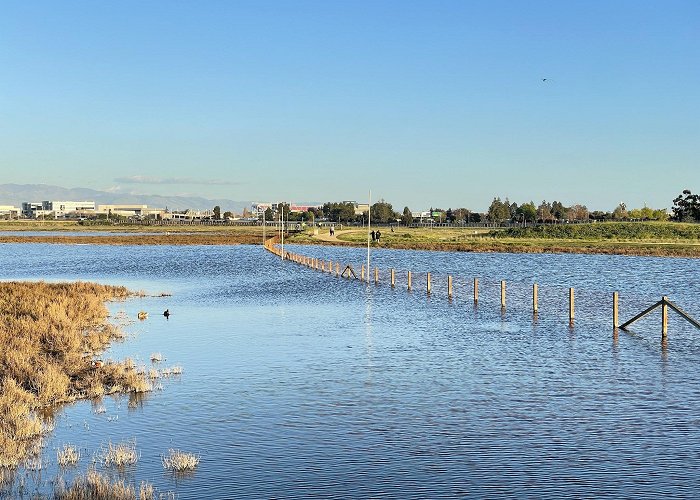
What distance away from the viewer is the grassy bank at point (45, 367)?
64.1ft

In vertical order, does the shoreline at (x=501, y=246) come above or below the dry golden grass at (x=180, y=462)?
above

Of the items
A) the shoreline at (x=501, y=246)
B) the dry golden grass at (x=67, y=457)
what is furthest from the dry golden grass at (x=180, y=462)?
the shoreline at (x=501, y=246)

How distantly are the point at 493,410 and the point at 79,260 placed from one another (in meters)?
101

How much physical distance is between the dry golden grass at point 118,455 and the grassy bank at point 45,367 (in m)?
1.63

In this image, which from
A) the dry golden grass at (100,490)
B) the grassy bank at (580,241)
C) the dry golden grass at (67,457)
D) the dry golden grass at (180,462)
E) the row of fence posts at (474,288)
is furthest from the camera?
the grassy bank at (580,241)

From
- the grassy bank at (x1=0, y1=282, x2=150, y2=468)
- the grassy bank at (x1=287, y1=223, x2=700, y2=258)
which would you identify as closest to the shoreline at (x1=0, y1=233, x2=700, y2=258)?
the grassy bank at (x1=287, y1=223, x2=700, y2=258)

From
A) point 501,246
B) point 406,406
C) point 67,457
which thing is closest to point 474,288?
point 406,406

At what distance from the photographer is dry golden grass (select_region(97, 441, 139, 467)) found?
17.0 metres

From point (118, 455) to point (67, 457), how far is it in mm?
1100

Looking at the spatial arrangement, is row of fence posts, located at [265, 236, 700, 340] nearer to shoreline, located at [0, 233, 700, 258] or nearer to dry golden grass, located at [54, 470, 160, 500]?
shoreline, located at [0, 233, 700, 258]

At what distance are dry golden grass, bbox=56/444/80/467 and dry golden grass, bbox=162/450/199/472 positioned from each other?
5.95 ft

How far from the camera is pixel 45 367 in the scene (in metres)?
25.8

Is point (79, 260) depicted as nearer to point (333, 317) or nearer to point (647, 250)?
point (333, 317)

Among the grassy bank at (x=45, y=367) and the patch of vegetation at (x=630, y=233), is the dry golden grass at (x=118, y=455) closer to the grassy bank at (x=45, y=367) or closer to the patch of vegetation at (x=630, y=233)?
the grassy bank at (x=45, y=367)
